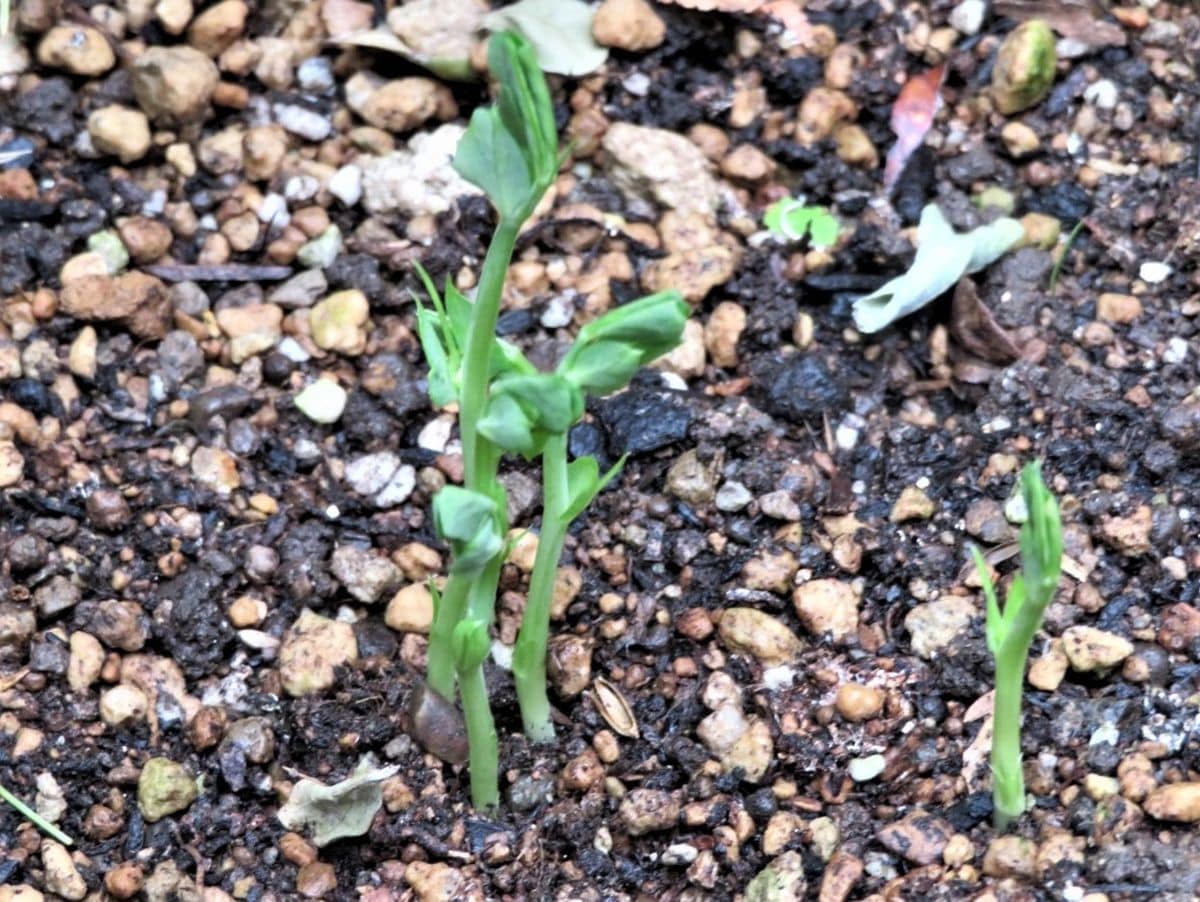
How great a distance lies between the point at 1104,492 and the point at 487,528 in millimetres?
979

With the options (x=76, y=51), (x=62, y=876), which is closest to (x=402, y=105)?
(x=76, y=51)

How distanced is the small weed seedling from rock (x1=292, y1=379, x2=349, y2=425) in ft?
1.88

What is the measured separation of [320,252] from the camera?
2.64 meters

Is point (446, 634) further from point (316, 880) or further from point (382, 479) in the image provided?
point (382, 479)

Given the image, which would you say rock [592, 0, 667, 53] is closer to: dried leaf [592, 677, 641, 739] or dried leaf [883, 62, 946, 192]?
dried leaf [883, 62, 946, 192]

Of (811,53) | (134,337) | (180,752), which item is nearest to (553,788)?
(180,752)

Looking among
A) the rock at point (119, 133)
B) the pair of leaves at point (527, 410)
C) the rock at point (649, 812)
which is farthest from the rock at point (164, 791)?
the rock at point (119, 133)

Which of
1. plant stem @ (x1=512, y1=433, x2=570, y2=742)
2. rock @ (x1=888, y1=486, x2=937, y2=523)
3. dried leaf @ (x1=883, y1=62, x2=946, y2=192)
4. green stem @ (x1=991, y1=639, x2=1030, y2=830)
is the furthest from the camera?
dried leaf @ (x1=883, y1=62, x2=946, y2=192)

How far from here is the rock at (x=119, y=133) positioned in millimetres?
2678

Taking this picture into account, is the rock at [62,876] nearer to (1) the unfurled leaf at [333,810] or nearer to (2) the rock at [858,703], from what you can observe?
(1) the unfurled leaf at [333,810]

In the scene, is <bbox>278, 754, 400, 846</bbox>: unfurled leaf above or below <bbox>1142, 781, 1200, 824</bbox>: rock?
below

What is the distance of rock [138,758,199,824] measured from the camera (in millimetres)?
2070

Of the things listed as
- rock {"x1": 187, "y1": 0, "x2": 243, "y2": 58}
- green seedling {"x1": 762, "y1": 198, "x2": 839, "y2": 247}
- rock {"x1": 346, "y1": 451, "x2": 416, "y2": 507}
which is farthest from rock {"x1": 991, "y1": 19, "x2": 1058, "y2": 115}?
rock {"x1": 187, "y1": 0, "x2": 243, "y2": 58}

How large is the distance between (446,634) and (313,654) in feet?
0.99
